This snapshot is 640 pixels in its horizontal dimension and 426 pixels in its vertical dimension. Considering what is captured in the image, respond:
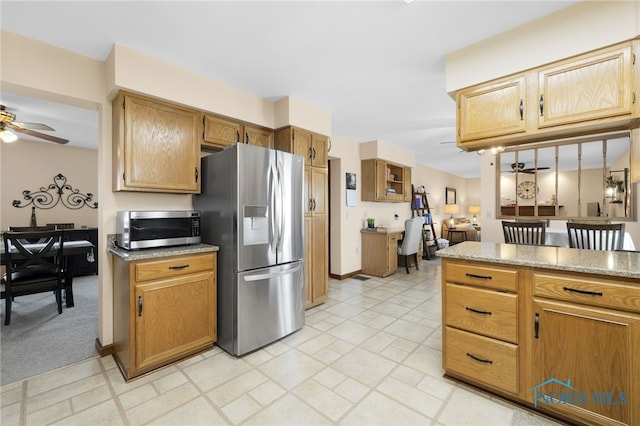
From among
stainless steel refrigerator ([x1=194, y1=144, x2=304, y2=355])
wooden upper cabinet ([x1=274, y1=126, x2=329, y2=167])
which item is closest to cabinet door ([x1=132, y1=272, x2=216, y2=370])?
stainless steel refrigerator ([x1=194, y1=144, x2=304, y2=355])

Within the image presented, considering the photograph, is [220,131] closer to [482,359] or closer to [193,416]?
[193,416]

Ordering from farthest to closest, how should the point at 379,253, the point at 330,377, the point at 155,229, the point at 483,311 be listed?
the point at 379,253 → the point at 155,229 → the point at 330,377 → the point at 483,311

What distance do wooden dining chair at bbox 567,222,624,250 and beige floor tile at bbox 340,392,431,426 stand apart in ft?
8.48

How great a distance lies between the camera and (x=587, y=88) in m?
1.80

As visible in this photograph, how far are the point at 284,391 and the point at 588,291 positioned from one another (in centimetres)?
190

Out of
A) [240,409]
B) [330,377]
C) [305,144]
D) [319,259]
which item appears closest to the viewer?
[240,409]

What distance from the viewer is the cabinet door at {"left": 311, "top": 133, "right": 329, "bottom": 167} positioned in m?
3.51

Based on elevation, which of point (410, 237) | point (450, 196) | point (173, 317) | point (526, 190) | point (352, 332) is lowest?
point (352, 332)

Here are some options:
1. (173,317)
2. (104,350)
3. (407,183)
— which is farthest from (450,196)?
(104,350)

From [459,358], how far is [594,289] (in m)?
0.90

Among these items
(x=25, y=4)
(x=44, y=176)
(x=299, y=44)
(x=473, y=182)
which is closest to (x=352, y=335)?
(x=299, y=44)

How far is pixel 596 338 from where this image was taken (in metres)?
1.42

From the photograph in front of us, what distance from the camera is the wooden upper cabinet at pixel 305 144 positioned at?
3.24 m

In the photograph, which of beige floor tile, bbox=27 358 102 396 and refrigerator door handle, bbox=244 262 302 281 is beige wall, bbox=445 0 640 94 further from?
beige floor tile, bbox=27 358 102 396
